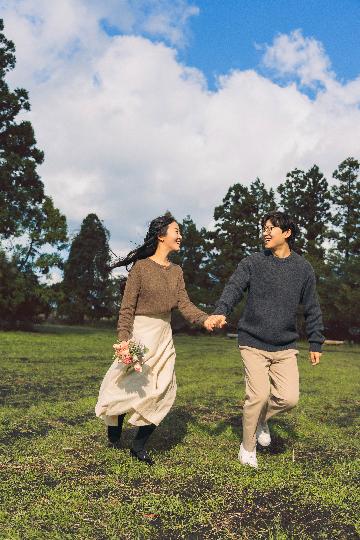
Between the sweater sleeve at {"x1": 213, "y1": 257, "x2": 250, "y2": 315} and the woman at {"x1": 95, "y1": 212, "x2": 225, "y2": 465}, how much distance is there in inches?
6.4

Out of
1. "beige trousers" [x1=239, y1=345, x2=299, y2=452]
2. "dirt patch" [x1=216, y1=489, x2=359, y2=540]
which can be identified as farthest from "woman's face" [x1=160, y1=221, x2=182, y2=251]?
"dirt patch" [x1=216, y1=489, x2=359, y2=540]

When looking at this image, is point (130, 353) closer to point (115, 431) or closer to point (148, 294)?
point (148, 294)

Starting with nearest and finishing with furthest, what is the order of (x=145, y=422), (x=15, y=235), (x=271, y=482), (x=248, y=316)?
(x=271, y=482) → (x=145, y=422) → (x=248, y=316) → (x=15, y=235)

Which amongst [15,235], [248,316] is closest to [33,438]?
[248,316]

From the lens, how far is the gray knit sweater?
18.2ft

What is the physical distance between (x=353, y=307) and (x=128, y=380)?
37.1 metres

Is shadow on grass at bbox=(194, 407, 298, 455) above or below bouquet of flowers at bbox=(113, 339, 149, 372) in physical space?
below

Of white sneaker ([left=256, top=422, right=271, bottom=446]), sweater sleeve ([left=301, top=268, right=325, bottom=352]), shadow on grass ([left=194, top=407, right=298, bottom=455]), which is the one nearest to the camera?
sweater sleeve ([left=301, top=268, right=325, bottom=352])

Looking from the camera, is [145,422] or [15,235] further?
[15,235]

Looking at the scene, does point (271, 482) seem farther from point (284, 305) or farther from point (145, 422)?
point (284, 305)

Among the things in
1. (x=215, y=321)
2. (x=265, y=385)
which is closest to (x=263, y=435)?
(x=265, y=385)

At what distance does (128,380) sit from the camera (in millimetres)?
5418

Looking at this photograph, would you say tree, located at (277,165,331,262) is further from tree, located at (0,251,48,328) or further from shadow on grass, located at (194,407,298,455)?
shadow on grass, located at (194,407,298,455)

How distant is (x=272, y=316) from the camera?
5551 millimetres
